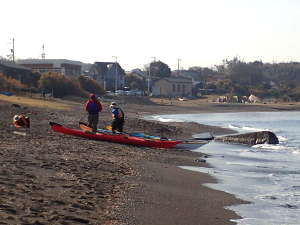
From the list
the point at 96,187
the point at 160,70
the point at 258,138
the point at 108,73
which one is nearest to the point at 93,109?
the point at 258,138

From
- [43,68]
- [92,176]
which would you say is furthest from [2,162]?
[43,68]

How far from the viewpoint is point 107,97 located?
71.9m

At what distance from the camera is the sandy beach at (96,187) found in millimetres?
7480

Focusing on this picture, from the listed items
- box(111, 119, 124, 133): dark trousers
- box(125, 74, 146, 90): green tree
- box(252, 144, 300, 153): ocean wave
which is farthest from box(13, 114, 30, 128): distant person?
box(125, 74, 146, 90): green tree

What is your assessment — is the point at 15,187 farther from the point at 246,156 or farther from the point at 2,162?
the point at 246,156

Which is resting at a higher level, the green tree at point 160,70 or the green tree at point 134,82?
the green tree at point 160,70

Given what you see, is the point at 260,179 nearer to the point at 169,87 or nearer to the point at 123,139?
the point at 123,139

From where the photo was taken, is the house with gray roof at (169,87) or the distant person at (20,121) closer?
the distant person at (20,121)

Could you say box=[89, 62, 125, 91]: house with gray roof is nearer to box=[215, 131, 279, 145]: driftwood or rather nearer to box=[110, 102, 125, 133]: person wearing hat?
box=[215, 131, 279, 145]: driftwood

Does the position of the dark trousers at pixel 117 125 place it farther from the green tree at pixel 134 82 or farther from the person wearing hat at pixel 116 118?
the green tree at pixel 134 82

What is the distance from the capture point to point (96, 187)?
964cm

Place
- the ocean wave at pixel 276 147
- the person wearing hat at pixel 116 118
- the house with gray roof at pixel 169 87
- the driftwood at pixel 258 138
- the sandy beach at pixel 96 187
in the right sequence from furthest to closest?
the house with gray roof at pixel 169 87, the driftwood at pixel 258 138, the ocean wave at pixel 276 147, the person wearing hat at pixel 116 118, the sandy beach at pixel 96 187

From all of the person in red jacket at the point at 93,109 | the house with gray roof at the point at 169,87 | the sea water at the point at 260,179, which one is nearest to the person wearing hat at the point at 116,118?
the person in red jacket at the point at 93,109

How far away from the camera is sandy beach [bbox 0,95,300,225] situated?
7480mm
